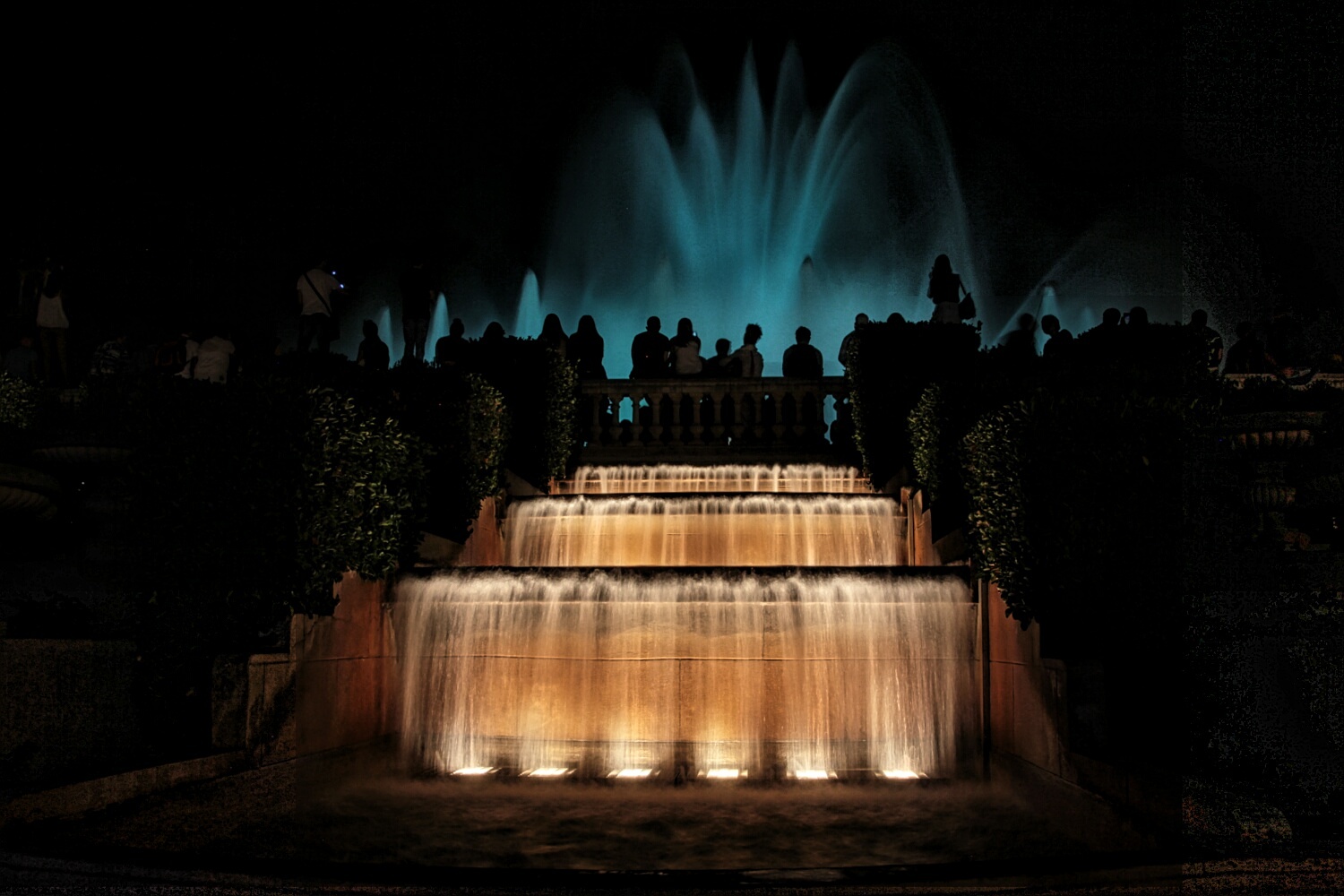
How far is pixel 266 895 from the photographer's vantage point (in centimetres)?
564

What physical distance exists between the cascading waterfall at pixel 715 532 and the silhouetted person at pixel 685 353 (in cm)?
688

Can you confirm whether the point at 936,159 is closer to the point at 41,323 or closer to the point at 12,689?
the point at 41,323

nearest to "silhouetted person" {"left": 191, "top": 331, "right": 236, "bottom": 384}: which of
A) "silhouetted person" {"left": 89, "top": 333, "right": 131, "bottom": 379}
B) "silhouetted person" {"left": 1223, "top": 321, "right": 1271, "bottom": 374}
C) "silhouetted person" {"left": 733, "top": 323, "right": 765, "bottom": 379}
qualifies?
"silhouetted person" {"left": 89, "top": 333, "right": 131, "bottom": 379}

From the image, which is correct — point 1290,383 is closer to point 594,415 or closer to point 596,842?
point 594,415

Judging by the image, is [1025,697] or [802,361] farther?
[802,361]

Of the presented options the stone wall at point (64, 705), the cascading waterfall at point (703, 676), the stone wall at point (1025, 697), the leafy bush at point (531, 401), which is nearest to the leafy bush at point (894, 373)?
the leafy bush at point (531, 401)

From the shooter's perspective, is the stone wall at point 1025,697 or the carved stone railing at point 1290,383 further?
the carved stone railing at point 1290,383

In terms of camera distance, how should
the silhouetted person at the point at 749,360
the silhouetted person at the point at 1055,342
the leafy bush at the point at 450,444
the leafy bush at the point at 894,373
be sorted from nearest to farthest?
the leafy bush at the point at 450,444 < the leafy bush at the point at 894,373 < the silhouetted person at the point at 1055,342 < the silhouetted person at the point at 749,360

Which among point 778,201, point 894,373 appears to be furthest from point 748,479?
point 778,201

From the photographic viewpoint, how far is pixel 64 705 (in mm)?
9992

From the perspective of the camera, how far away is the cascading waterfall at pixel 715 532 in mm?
14297

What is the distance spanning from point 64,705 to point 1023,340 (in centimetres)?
1528

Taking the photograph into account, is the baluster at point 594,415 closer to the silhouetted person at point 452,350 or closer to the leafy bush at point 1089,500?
the silhouetted person at point 452,350

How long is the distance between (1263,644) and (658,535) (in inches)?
285
